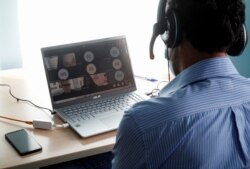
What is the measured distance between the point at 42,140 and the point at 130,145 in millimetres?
495

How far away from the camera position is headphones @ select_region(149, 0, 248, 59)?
2.92 ft

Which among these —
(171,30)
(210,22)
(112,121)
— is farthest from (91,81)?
(210,22)

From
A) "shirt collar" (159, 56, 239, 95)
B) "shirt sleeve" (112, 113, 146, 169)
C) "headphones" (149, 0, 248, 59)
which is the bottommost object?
"shirt sleeve" (112, 113, 146, 169)

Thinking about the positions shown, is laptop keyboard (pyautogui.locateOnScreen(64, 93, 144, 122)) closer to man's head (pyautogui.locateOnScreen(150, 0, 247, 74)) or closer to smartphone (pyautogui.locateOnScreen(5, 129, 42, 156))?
smartphone (pyautogui.locateOnScreen(5, 129, 42, 156))

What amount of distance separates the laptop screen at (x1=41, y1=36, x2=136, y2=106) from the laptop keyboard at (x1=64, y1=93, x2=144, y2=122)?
4 centimetres

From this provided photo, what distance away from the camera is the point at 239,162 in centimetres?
78

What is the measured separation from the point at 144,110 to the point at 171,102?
61 mm

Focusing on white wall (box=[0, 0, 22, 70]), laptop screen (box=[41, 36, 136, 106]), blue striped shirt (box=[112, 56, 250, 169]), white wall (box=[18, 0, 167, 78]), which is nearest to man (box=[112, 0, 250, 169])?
blue striped shirt (box=[112, 56, 250, 169])

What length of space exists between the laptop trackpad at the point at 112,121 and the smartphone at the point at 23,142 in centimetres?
25

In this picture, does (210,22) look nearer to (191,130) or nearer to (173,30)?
(173,30)

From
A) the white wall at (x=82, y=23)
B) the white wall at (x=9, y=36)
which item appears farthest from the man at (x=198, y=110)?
the white wall at (x=9, y=36)

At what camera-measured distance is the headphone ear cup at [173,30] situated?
88cm

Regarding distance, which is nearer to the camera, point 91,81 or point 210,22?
point 210,22

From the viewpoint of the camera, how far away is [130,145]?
0.82 meters
